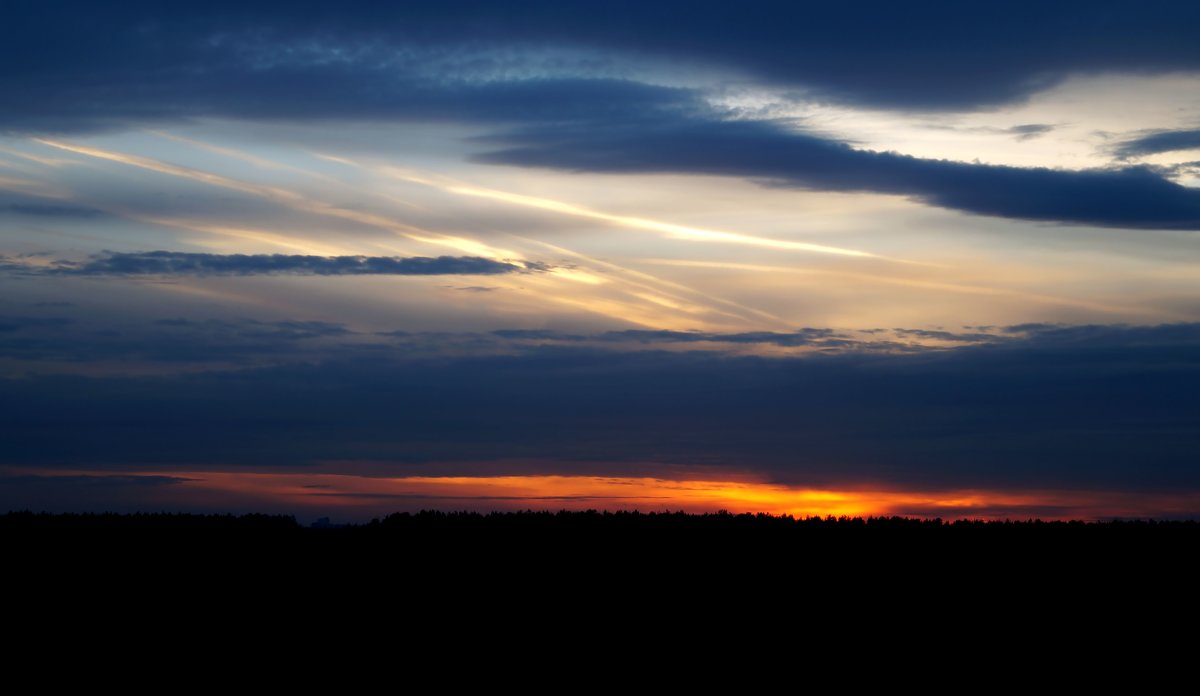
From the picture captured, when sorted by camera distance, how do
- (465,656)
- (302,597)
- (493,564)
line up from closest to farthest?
(465,656) < (302,597) < (493,564)

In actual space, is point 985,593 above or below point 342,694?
above

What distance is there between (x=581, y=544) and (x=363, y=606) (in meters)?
7.57

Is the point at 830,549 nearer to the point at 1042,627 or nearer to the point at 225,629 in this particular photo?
the point at 1042,627

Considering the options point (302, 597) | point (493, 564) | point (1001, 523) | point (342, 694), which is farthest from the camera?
point (1001, 523)

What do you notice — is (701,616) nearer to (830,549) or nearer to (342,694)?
(830,549)

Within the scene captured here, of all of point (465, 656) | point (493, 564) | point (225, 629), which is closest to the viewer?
point (465, 656)

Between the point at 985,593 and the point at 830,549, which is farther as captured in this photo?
the point at 830,549

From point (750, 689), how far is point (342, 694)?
901cm

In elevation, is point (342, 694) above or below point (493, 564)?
below

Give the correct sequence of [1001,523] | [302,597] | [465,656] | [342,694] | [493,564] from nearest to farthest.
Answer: [342,694]
[465,656]
[302,597]
[493,564]
[1001,523]

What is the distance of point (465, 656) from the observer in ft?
90.7

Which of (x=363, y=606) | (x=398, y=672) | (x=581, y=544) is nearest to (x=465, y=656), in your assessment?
(x=398, y=672)

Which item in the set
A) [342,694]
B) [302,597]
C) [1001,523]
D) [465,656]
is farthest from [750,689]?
[1001,523]

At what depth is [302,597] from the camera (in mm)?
32094
